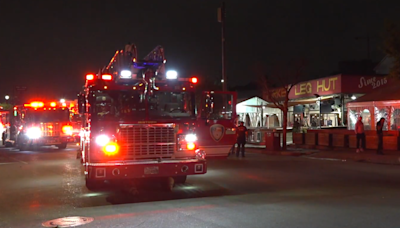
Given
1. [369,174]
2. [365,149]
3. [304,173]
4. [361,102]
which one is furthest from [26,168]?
[361,102]

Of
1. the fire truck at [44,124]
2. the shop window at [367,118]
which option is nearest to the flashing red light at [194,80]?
the fire truck at [44,124]

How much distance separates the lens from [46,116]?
79.7ft

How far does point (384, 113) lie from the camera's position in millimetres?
A: 22938

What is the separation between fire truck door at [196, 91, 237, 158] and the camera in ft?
32.7

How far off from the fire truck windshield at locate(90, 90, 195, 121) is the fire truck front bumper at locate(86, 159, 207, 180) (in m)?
A: 1.04

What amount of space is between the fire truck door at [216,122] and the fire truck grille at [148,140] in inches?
29.2

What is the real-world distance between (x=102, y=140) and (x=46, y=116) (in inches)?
660

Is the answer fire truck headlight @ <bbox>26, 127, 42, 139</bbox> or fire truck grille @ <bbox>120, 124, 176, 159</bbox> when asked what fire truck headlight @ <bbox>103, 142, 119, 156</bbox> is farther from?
fire truck headlight @ <bbox>26, 127, 42, 139</bbox>

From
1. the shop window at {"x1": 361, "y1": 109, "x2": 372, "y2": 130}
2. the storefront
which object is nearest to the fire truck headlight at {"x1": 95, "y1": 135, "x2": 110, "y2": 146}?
the storefront

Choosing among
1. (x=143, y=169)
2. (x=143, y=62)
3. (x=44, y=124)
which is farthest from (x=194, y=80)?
(x=44, y=124)

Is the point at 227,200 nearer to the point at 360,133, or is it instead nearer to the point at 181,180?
the point at 181,180

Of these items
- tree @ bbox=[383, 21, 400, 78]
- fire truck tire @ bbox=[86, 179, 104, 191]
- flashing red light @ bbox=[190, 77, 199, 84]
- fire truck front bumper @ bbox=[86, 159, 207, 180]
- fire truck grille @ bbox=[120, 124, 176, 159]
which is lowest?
fire truck tire @ bbox=[86, 179, 104, 191]

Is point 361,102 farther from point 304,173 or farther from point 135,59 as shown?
point 135,59

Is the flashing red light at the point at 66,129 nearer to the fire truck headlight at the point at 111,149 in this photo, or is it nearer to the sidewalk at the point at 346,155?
the sidewalk at the point at 346,155
